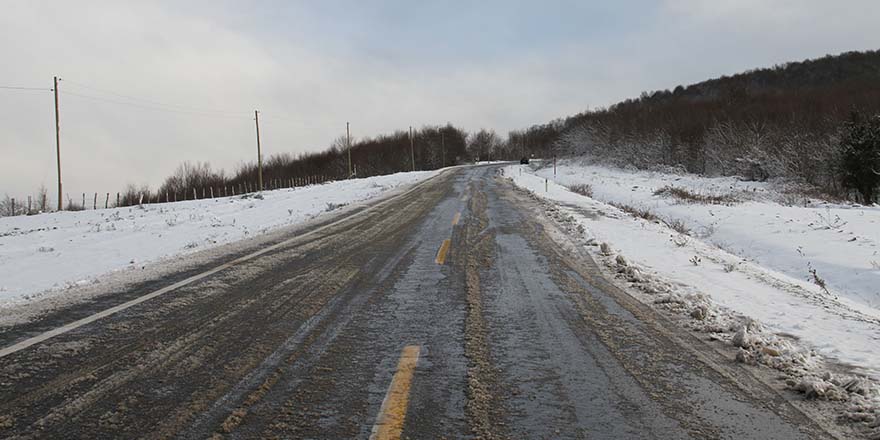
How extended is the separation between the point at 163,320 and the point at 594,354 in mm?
3817

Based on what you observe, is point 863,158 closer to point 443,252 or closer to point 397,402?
point 443,252

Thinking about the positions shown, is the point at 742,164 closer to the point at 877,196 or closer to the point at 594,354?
the point at 877,196

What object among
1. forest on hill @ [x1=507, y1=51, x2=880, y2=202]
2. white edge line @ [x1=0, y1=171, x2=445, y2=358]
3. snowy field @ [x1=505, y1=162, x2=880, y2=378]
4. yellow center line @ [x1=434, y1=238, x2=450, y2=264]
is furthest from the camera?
forest on hill @ [x1=507, y1=51, x2=880, y2=202]

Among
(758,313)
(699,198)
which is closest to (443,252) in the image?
(758,313)

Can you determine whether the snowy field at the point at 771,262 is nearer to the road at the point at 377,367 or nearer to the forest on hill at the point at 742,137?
the road at the point at 377,367

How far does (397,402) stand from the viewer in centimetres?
311

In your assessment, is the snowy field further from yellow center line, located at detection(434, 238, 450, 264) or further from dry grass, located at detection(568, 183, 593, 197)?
dry grass, located at detection(568, 183, 593, 197)

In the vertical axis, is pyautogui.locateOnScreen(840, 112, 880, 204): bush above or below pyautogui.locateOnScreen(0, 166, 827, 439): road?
above

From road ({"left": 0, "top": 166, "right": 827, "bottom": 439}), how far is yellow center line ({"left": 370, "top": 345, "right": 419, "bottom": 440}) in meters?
0.01

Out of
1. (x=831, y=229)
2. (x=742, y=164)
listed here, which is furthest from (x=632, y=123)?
(x=831, y=229)

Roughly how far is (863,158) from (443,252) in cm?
3111

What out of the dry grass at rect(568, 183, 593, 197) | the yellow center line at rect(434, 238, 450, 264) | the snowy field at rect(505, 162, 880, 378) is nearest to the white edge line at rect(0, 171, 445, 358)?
the yellow center line at rect(434, 238, 450, 264)

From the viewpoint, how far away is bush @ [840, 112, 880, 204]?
28719 mm

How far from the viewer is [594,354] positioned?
159 inches
